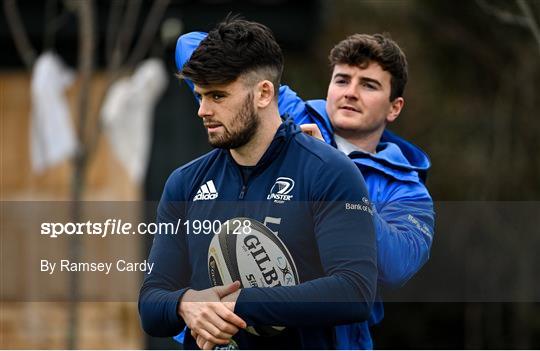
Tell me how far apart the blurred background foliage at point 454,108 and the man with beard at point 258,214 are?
584cm

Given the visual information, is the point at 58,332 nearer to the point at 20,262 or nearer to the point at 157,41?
the point at 20,262

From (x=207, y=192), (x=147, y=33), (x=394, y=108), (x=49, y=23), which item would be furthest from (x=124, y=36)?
(x=207, y=192)

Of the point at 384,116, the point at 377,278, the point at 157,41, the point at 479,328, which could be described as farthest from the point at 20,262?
the point at 377,278

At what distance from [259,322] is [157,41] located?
6.93 m

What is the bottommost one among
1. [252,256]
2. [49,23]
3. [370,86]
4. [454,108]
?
[252,256]

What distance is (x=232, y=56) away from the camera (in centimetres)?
347

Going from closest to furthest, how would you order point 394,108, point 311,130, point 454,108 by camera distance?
1. point 311,130
2. point 394,108
3. point 454,108

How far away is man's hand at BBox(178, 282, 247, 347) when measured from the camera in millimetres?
3309

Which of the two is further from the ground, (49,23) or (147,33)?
(49,23)

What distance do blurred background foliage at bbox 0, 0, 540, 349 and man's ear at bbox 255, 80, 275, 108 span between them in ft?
19.5

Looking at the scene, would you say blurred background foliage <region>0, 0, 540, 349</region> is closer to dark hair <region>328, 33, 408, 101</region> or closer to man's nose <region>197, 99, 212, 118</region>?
dark hair <region>328, 33, 408, 101</region>

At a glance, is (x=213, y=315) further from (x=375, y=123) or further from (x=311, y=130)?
(x=375, y=123)

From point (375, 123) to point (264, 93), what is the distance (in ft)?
2.91

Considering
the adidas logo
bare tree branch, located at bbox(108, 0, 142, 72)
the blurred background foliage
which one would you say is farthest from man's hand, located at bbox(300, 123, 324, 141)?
the blurred background foliage
